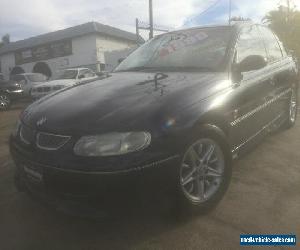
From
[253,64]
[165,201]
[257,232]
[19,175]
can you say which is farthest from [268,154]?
[19,175]

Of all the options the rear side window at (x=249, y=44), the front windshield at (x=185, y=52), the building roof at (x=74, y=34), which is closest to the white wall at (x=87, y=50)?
the building roof at (x=74, y=34)

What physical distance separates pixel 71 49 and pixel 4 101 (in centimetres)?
1972

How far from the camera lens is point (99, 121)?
2662 millimetres

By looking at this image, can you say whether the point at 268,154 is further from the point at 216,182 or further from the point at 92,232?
the point at 92,232

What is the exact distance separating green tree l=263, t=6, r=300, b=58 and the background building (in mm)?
11487

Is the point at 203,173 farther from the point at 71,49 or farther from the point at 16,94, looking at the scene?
the point at 71,49

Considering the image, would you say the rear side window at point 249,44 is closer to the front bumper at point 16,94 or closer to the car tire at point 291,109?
the car tire at point 291,109

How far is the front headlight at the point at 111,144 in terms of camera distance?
2.52 m

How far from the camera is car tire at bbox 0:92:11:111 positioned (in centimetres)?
1270

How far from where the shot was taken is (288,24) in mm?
28203

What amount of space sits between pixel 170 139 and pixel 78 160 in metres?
0.68

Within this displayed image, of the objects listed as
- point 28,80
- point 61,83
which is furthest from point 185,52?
point 28,80

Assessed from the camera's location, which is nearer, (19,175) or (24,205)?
(19,175)

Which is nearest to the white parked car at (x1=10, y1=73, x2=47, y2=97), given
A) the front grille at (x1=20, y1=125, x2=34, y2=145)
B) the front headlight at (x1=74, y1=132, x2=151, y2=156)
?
the front grille at (x1=20, y1=125, x2=34, y2=145)
